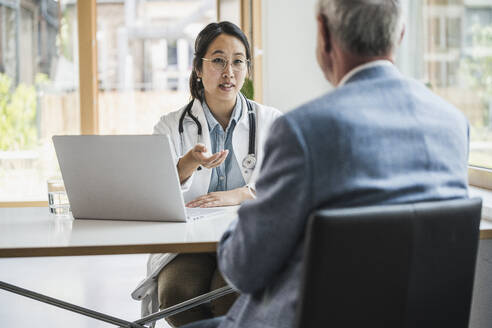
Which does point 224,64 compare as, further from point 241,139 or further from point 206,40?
point 241,139

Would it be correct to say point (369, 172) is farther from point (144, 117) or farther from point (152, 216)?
point (144, 117)

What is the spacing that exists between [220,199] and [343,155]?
1063 mm

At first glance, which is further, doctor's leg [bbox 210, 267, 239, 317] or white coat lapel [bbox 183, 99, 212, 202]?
white coat lapel [bbox 183, 99, 212, 202]

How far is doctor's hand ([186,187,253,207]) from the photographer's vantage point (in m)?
2.04

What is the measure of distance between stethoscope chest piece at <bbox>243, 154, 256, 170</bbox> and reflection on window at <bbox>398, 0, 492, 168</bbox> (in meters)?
1.04

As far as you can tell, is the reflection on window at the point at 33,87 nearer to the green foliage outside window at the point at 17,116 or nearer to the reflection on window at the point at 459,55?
the green foliage outside window at the point at 17,116

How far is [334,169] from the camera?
1.04m

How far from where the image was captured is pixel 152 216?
1769 mm

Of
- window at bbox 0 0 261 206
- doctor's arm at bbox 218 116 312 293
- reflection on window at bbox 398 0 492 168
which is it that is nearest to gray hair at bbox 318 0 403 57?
doctor's arm at bbox 218 116 312 293

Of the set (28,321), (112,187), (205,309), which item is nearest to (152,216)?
(112,187)

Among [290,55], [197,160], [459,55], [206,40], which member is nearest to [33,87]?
[290,55]

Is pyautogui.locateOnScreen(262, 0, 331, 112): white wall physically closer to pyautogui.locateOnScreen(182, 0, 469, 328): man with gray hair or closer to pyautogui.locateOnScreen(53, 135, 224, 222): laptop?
pyautogui.locateOnScreen(53, 135, 224, 222): laptop

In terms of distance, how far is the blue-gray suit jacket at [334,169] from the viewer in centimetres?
104

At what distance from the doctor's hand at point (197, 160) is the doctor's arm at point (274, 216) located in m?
0.70
